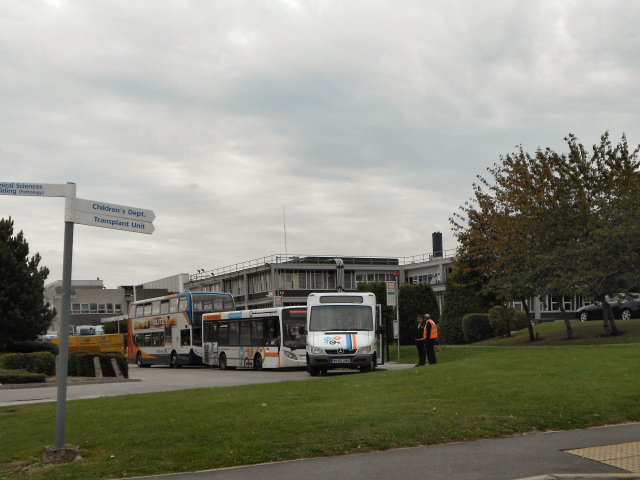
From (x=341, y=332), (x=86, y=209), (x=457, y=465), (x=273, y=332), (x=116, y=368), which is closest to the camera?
(x=457, y=465)

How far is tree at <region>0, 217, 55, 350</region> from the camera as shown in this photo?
33.8m

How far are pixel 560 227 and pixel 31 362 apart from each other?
21225 mm

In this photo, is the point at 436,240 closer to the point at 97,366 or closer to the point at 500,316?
the point at 500,316

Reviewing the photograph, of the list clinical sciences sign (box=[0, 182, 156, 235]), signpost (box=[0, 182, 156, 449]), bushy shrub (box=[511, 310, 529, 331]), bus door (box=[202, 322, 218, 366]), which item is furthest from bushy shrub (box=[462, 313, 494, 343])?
signpost (box=[0, 182, 156, 449])

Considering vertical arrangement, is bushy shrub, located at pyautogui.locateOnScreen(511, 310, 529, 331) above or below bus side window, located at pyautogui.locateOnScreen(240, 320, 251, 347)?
above

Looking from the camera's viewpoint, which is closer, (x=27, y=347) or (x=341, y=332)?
(x=341, y=332)

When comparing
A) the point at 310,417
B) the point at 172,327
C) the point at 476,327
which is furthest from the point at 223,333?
the point at 310,417

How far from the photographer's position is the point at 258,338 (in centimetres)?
3195

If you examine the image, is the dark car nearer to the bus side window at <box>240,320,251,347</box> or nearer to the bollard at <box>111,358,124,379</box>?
the bus side window at <box>240,320,251,347</box>

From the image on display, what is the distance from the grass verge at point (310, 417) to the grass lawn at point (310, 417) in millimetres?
19

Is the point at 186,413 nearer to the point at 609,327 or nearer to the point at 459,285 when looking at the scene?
the point at 609,327

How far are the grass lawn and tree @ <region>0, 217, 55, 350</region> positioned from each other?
64.2 feet

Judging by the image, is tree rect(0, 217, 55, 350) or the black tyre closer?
tree rect(0, 217, 55, 350)

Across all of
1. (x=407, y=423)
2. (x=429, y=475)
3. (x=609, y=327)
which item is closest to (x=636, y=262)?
(x=609, y=327)
